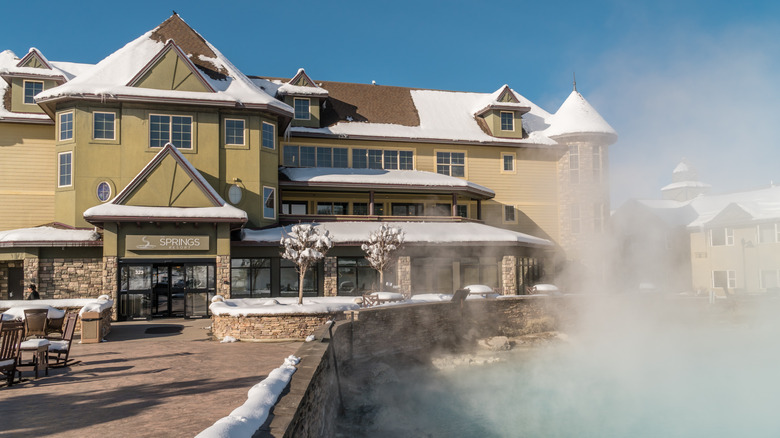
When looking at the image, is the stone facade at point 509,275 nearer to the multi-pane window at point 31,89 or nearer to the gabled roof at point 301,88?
the gabled roof at point 301,88

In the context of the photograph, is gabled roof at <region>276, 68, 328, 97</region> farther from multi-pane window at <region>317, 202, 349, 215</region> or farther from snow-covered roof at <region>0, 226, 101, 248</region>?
snow-covered roof at <region>0, 226, 101, 248</region>

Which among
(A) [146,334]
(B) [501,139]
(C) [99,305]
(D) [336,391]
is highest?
(B) [501,139]

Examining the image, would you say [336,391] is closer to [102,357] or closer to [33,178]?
[102,357]

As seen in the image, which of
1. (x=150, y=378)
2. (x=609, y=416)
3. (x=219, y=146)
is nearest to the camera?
(x=150, y=378)

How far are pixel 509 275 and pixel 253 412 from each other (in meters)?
22.1

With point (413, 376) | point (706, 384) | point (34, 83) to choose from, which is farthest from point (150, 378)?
point (34, 83)

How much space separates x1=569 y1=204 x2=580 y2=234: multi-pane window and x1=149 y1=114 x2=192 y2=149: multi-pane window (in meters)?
21.7

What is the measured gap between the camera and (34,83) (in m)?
24.8

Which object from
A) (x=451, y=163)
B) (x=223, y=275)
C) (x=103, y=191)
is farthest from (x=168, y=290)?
(x=451, y=163)

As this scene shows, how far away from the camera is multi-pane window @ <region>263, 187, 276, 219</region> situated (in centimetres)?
2450

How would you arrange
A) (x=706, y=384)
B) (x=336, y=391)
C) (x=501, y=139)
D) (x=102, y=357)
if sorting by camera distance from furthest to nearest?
(x=501, y=139) → (x=706, y=384) → (x=336, y=391) → (x=102, y=357)

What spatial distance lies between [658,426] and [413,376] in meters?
7.31

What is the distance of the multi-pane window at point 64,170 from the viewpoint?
2231cm

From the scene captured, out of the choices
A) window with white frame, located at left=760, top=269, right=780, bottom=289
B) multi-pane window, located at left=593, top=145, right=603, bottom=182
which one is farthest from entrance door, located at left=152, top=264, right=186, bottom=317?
window with white frame, located at left=760, top=269, right=780, bottom=289
